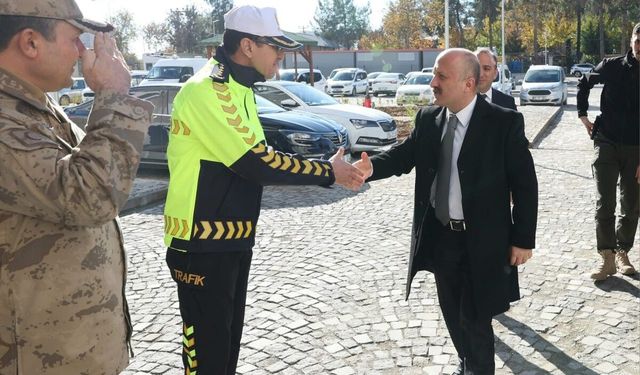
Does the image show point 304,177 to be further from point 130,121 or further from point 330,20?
point 330,20

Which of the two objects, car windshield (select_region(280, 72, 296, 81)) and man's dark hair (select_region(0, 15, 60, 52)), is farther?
car windshield (select_region(280, 72, 296, 81))

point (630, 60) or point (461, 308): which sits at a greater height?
point (630, 60)

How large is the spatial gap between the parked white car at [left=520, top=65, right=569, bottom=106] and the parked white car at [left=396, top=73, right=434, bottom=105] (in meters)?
4.18

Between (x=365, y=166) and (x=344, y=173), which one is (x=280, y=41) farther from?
(x=365, y=166)

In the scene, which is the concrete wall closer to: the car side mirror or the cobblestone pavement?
the car side mirror

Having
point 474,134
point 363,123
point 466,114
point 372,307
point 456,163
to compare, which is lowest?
point 372,307

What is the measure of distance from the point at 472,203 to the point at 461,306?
2.01 ft

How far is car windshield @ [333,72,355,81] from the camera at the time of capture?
3619cm

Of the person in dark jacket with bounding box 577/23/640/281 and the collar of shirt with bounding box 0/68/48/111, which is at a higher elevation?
the collar of shirt with bounding box 0/68/48/111

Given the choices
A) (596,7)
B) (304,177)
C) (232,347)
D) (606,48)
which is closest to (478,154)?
(304,177)

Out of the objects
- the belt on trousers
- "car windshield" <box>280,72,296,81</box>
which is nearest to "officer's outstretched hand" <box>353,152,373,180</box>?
the belt on trousers

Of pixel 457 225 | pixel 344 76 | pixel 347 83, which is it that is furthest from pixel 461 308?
pixel 344 76

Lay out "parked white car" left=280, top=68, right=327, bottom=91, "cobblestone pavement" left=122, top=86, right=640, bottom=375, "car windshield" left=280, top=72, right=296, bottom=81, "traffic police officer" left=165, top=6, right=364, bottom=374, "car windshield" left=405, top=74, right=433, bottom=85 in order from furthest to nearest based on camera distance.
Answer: "parked white car" left=280, top=68, right=327, bottom=91
"car windshield" left=280, top=72, right=296, bottom=81
"car windshield" left=405, top=74, right=433, bottom=85
"cobblestone pavement" left=122, top=86, right=640, bottom=375
"traffic police officer" left=165, top=6, right=364, bottom=374

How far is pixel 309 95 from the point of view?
12391mm
